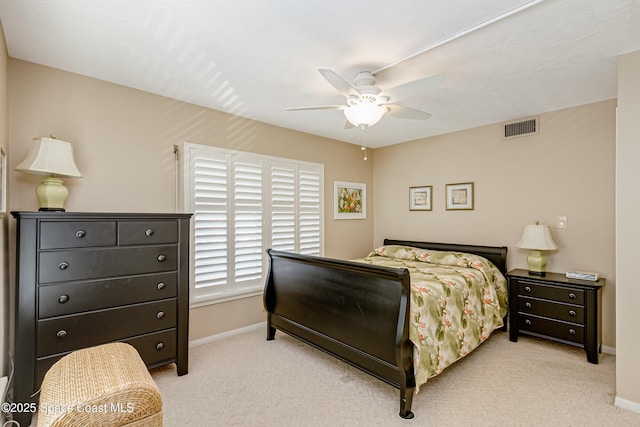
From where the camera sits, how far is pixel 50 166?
2.33 m

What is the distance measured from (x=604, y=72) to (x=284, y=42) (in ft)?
8.46

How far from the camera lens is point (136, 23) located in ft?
6.57

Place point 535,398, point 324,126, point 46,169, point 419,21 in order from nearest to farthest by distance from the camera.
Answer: point 419,21 < point 46,169 < point 535,398 < point 324,126

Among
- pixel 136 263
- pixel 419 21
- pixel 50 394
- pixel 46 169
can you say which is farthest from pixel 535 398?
pixel 46 169

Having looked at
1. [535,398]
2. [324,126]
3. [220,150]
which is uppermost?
[324,126]

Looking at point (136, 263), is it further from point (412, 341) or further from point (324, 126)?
point (324, 126)

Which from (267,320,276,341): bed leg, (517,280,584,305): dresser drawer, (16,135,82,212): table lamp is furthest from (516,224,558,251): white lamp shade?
(16,135,82,212): table lamp

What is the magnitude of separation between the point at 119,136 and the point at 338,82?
2131 mm

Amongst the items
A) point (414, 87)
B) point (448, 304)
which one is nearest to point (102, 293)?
point (414, 87)

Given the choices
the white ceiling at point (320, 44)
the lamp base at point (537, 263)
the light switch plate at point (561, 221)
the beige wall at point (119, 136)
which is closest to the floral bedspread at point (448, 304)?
the lamp base at point (537, 263)

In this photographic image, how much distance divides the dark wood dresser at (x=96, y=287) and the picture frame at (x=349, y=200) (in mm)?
2515

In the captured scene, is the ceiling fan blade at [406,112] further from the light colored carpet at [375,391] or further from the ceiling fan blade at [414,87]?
the light colored carpet at [375,391]

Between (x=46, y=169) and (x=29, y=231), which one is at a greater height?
(x=46, y=169)

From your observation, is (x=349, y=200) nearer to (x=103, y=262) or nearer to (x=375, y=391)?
(x=375, y=391)
